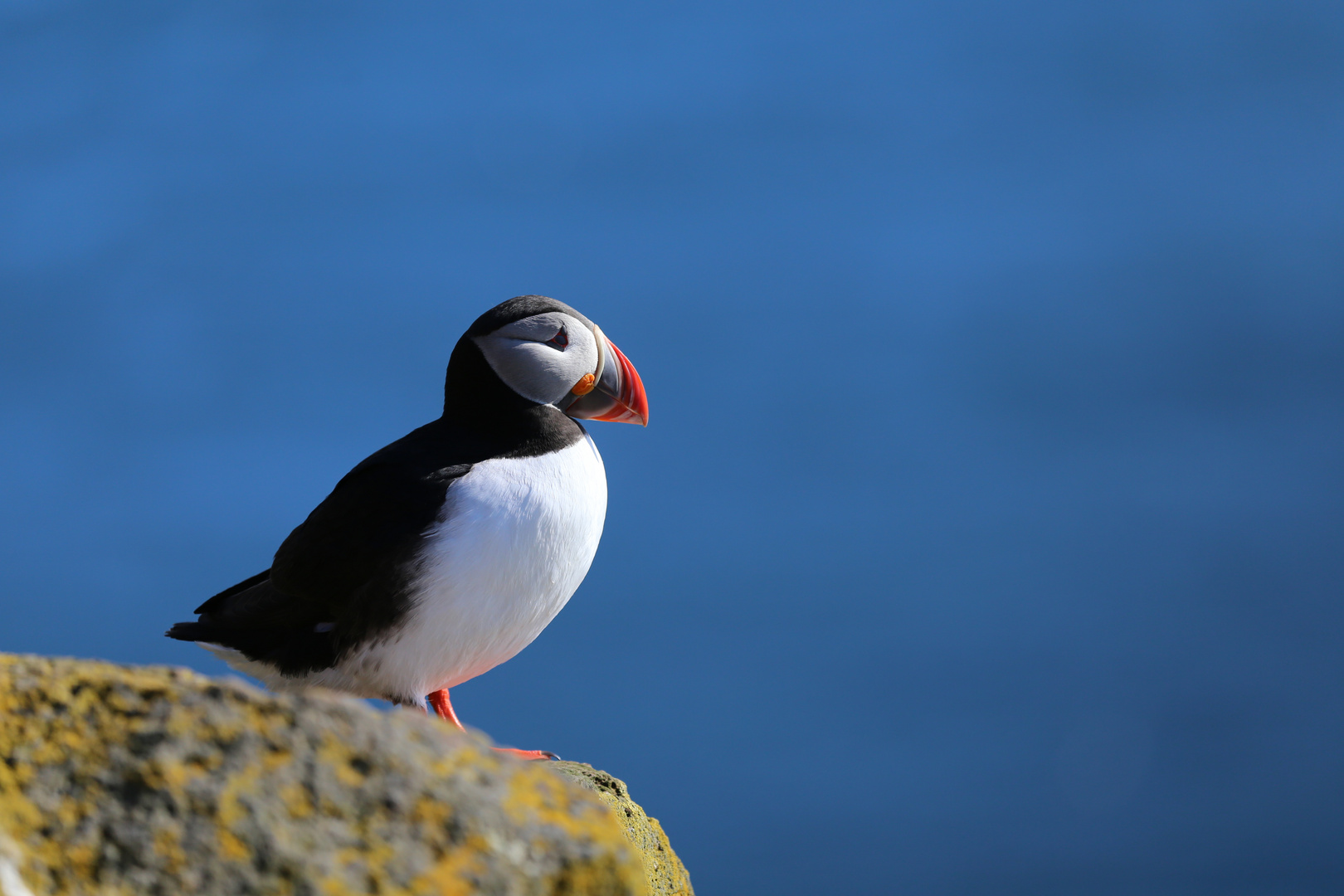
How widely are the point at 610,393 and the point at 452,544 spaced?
1.24m

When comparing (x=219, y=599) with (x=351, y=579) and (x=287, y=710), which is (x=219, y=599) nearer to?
(x=351, y=579)

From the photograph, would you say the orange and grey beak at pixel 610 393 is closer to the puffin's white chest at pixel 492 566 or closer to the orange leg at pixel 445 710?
the puffin's white chest at pixel 492 566

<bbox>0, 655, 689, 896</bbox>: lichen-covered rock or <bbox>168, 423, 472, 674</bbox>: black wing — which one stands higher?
<bbox>168, 423, 472, 674</bbox>: black wing

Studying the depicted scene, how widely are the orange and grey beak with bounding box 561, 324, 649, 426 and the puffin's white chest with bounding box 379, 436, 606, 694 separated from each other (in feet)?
1.65

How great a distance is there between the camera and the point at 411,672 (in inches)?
183

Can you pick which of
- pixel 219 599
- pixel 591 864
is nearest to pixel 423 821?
pixel 591 864

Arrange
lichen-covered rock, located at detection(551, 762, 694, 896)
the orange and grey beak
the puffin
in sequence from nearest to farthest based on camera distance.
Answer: lichen-covered rock, located at detection(551, 762, 694, 896), the puffin, the orange and grey beak

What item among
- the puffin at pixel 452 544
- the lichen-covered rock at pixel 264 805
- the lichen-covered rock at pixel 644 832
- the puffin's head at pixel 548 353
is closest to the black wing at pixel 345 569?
the puffin at pixel 452 544

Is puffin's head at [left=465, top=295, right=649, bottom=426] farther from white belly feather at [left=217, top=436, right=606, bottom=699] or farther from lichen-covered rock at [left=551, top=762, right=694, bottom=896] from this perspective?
lichen-covered rock at [left=551, top=762, right=694, bottom=896]

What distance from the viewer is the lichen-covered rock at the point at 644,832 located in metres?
4.46

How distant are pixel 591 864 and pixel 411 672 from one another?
128 inches

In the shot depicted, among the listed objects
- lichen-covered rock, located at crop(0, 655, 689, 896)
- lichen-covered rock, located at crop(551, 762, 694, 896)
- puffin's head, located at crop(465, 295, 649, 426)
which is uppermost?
puffin's head, located at crop(465, 295, 649, 426)

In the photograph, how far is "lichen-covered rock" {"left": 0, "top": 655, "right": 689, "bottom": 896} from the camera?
1.52m

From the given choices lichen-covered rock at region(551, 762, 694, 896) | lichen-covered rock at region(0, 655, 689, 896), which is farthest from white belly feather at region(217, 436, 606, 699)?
lichen-covered rock at region(0, 655, 689, 896)
